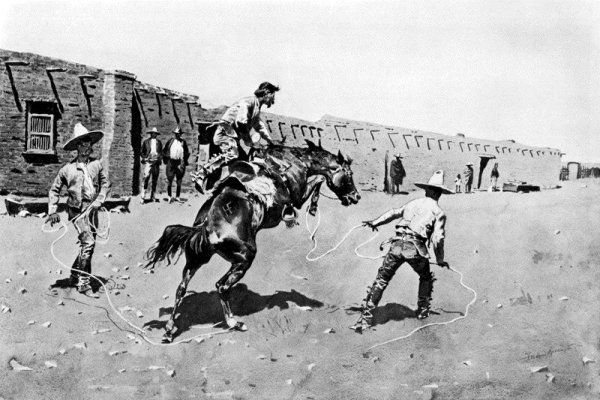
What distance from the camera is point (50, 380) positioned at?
7.27 m

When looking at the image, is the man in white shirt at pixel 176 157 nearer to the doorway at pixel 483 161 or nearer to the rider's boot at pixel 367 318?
the rider's boot at pixel 367 318

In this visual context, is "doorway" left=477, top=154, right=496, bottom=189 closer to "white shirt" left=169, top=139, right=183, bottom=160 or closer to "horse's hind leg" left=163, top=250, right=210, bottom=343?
"horse's hind leg" left=163, top=250, right=210, bottom=343

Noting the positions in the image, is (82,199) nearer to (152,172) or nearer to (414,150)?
(152,172)

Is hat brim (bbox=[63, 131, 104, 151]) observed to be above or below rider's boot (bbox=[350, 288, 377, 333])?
above

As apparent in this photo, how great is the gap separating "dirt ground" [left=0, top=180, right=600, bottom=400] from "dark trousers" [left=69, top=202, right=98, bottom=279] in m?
0.15

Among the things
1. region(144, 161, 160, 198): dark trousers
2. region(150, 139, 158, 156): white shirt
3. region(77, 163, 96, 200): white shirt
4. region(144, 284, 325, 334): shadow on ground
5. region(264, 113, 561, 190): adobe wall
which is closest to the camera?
region(144, 284, 325, 334): shadow on ground

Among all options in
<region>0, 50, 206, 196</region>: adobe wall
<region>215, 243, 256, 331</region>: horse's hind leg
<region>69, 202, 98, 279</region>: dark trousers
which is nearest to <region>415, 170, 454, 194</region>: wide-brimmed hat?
<region>215, 243, 256, 331</region>: horse's hind leg

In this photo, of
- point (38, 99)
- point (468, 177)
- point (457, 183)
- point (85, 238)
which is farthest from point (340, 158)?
point (38, 99)

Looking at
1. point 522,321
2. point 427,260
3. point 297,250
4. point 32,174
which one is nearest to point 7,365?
point 32,174

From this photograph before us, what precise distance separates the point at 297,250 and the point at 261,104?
178cm

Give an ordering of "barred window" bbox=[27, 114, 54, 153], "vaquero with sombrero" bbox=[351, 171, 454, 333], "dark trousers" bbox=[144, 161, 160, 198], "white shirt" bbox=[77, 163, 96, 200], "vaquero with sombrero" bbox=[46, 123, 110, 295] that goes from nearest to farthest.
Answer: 1. "vaquero with sombrero" bbox=[351, 171, 454, 333]
2. "vaquero with sombrero" bbox=[46, 123, 110, 295]
3. "white shirt" bbox=[77, 163, 96, 200]
4. "barred window" bbox=[27, 114, 54, 153]
5. "dark trousers" bbox=[144, 161, 160, 198]

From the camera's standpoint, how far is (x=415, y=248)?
282 inches

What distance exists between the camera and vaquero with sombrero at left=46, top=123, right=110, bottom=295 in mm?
7828
